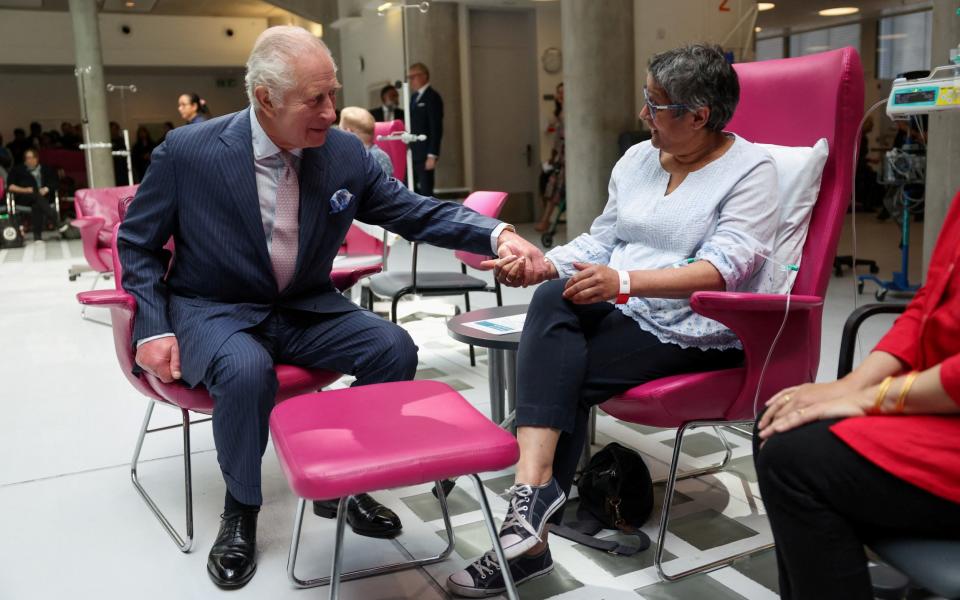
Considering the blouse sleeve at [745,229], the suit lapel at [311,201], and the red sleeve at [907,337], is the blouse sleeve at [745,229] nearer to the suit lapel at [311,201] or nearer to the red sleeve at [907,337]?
the red sleeve at [907,337]

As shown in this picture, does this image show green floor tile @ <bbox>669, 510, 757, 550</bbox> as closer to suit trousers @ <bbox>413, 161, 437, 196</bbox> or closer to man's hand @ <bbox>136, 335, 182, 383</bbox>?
man's hand @ <bbox>136, 335, 182, 383</bbox>

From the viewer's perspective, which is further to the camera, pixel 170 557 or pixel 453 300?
pixel 453 300

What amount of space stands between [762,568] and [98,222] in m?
5.07

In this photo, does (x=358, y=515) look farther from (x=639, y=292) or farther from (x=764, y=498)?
(x=764, y=498)

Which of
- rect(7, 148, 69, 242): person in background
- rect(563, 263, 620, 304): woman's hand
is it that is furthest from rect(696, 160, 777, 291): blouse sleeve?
rect(7, 148, 69, 242): person in background

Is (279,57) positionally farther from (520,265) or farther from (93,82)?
(93,82)

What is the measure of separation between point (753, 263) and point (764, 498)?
2.85ft

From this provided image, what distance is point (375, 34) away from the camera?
1060 centimetres

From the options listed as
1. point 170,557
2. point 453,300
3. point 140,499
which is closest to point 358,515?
point 170,557

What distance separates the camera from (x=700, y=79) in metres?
2.12

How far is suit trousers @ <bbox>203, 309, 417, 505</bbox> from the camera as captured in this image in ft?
6.92

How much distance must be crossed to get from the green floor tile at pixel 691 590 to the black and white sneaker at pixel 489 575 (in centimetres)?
25

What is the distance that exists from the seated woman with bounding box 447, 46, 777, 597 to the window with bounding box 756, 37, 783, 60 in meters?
16.0

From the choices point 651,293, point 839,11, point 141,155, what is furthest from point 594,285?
point 839,11
